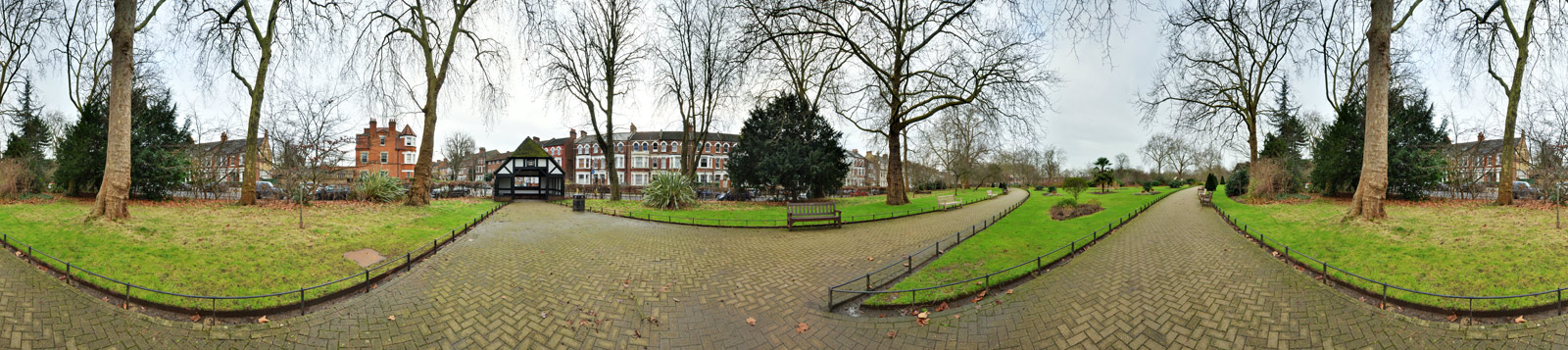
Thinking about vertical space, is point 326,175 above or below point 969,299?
above

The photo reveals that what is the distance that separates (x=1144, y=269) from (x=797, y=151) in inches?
716

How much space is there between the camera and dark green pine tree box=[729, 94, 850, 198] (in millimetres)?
23734

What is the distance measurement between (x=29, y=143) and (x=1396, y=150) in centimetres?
6133

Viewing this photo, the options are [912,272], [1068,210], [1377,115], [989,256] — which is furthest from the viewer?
[1068,210]

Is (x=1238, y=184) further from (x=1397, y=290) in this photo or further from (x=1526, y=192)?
(x=1397, y=290)

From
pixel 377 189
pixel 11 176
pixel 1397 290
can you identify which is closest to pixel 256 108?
pixel 377 189

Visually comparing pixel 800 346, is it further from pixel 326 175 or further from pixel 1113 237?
pixel 326 175

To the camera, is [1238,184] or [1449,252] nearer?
[1449,252]

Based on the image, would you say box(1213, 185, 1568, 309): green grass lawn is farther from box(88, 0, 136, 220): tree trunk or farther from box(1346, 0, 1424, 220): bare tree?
box(88, 0, 136, 220): tree trunk

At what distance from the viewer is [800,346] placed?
418cm

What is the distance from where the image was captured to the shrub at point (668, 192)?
18984 mm

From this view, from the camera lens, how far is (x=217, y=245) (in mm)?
7219

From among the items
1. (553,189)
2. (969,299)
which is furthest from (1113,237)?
(553,189)

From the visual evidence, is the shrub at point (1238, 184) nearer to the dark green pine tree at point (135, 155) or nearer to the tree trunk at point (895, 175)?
the tree trunk at point (895, 175)
